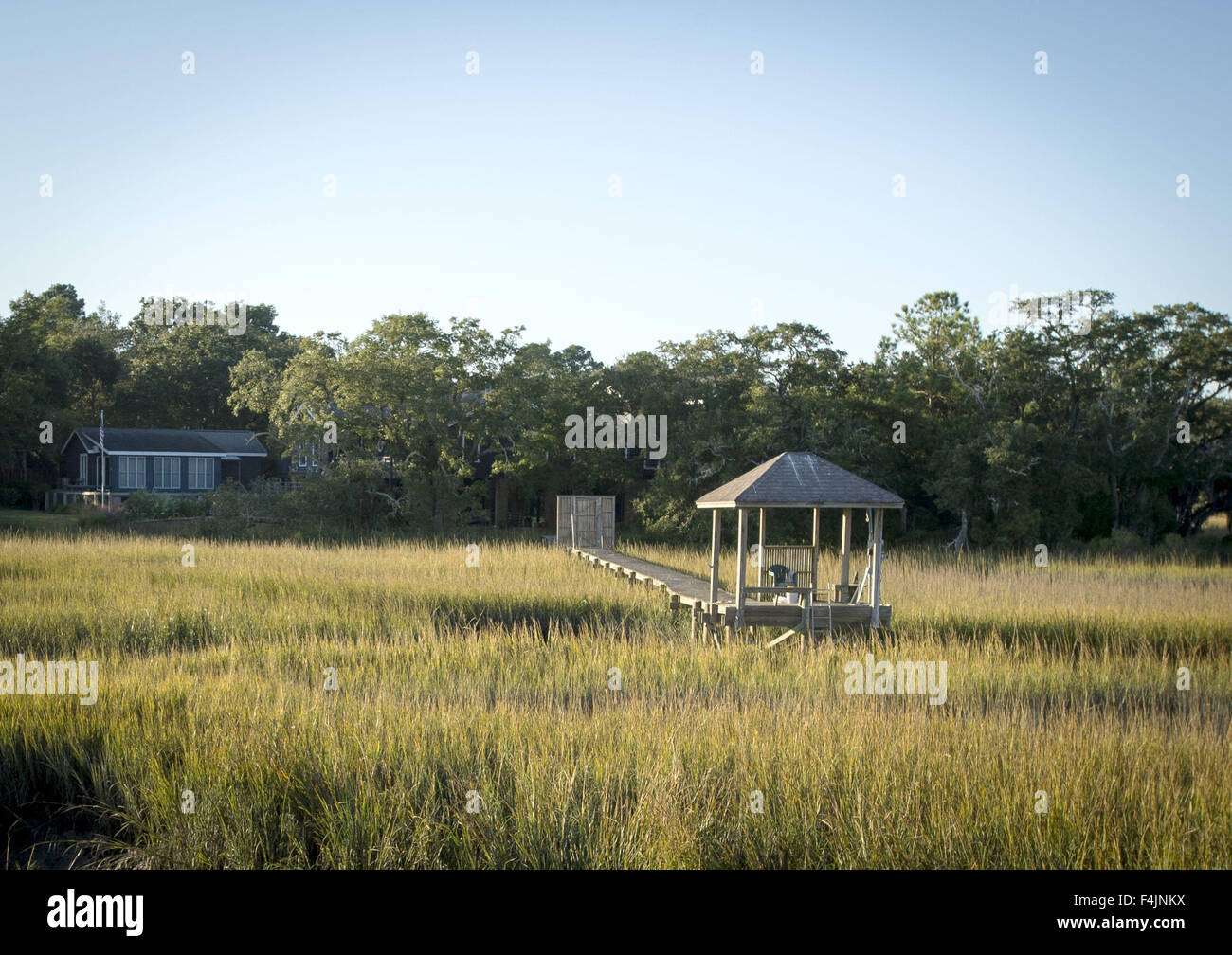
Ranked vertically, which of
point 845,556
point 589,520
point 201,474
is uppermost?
point 201,474

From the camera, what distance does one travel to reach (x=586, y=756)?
7191 millimetres

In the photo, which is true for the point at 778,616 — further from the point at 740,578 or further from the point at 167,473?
the point at 167,473

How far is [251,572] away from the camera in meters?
19.0

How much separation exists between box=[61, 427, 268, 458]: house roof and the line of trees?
348 cm

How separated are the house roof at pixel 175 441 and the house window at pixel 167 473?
1.91ft

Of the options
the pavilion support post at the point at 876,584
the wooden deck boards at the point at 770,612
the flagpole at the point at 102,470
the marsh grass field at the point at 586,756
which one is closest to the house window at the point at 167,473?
the flagpole at the point at 102,470

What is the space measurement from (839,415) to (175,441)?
29208 mm

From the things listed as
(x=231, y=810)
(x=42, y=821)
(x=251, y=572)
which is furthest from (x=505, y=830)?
(x=251, y=572)

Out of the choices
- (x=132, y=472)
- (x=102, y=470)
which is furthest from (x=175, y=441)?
(x=102, y=470)

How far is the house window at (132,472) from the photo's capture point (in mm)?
41250

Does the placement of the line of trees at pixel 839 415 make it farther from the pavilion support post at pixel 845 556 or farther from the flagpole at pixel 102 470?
the pavilion support post at pixel 845 556

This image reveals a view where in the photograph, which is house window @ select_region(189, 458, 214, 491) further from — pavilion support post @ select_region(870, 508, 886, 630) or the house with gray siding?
pavilion support post @ select_region(870, 508, 886, 630)
